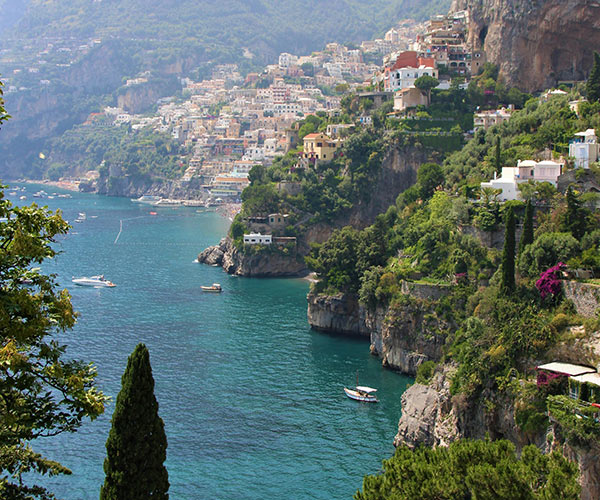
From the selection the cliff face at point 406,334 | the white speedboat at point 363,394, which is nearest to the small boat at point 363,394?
the white speedboat at point 363,394

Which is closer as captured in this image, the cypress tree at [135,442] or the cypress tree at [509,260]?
the cypress tree at [135,442]

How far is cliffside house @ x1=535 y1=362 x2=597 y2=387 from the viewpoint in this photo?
97.1 ft

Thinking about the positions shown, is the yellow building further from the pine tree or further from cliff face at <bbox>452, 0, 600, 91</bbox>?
the pine tree

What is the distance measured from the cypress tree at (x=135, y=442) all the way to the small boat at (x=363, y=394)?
23.4 meters

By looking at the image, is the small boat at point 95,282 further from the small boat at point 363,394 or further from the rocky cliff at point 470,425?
the rocky cliff at point 470,425

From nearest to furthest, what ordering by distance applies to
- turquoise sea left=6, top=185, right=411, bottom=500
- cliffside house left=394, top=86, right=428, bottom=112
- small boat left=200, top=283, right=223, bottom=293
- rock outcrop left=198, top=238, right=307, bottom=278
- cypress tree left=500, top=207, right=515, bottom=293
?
1. turquoise sea left=6, top=185, right=411, bottom=500
2. cypress tree left=500, top=207, right=515, bottom=293
3. small boat left=200, top=283, right=223, bottom=293
4. rock outcrop left=198, top=238, right=307, bottom=278
5. cliffside house left=394, top=86, right=428, bottom=112

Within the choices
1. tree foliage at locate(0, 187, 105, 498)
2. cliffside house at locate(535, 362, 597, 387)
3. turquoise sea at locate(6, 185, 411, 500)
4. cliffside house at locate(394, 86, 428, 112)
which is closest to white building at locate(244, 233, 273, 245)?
turquoise sea at locate(6, 185, 411, 500)

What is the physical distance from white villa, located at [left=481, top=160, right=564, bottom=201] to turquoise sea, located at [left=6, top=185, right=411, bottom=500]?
12.7m

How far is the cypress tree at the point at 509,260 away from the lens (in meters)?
37.2

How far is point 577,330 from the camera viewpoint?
107ft

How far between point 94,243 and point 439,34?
45.9 meters

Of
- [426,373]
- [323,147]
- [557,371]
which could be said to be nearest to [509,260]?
[426,373]

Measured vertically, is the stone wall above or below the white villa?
below

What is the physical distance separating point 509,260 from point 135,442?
22545 millimetres
